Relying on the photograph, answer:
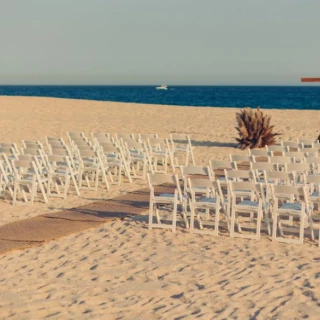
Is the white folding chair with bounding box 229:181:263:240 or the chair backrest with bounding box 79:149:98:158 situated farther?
the chair backrest with bounding box 79:149:98:158

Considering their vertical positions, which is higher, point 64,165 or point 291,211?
point 291,211

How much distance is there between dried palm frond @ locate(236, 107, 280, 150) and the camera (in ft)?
59.3

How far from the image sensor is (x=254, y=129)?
18.1m

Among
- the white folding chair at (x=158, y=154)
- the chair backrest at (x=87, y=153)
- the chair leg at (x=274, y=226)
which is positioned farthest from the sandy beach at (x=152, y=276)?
the white folding chair at (x=158, y=154)

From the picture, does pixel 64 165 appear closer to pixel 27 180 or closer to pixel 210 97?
pixel 27 180

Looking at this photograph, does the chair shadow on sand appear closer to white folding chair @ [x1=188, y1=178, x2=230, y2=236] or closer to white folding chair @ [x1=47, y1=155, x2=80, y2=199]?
white folding chair @ [x1=47, y1=155, x2=80, y2=199]

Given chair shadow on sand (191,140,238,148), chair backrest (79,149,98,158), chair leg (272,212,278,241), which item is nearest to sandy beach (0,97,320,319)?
chair leg (272,212,278,241)

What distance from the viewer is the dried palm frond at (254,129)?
18.1 meters

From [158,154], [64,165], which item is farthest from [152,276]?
[158,154]

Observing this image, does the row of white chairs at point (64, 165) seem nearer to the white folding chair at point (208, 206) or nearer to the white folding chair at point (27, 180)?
the white folding chair at point (27, 180)

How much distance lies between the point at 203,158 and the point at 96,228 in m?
8.04

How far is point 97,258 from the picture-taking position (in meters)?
7.00

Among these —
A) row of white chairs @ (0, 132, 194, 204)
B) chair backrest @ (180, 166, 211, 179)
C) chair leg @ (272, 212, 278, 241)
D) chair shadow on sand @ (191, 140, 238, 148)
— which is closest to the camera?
chair leg @ (272, 212, 278, 241)

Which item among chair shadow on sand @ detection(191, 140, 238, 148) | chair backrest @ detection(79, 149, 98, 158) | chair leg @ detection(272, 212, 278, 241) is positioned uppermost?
chair backrest @ detection(79, 149, 98, 158)
